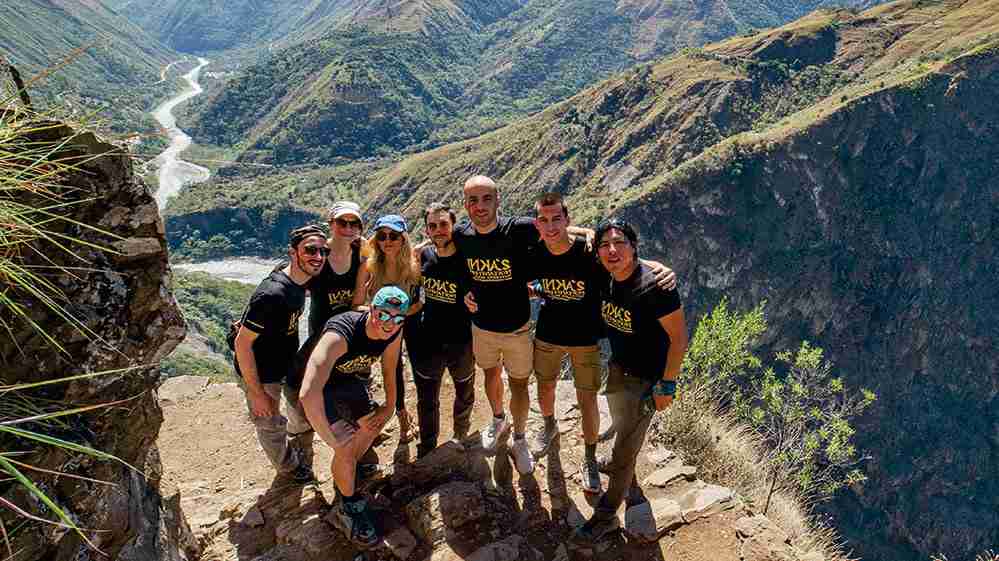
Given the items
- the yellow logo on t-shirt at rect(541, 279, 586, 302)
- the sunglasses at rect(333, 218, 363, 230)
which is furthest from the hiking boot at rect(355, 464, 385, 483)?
the yellow logo on t-shirt at rect(541, 279, 586, 302)

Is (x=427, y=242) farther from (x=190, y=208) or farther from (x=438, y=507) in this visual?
(x=190, y=208)

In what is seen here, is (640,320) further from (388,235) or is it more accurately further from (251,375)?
(251,375)

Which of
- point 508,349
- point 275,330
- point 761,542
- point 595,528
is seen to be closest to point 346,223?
point 275,330

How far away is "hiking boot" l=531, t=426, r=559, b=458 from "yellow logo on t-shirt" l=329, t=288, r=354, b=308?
2468 millimetres

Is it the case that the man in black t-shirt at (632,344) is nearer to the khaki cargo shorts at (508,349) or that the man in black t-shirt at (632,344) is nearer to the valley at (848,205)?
the khaki cargo shorts at (508,349)

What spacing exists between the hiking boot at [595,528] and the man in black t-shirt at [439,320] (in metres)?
1.78

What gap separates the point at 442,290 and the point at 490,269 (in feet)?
1.89

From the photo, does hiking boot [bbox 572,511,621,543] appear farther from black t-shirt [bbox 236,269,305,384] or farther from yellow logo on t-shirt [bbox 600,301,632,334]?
black t-shirt [bbox 236,269,305,384]

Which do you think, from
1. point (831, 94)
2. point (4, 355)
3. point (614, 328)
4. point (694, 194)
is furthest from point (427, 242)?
point (831, 94)

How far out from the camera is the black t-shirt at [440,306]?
516cm

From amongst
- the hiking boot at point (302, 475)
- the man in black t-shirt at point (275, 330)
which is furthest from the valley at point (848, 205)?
the man in black t-shirt at point (275, 330)

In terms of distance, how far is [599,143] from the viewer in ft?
294

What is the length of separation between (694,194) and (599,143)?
2586 centimetres

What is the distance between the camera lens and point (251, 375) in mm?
4672
